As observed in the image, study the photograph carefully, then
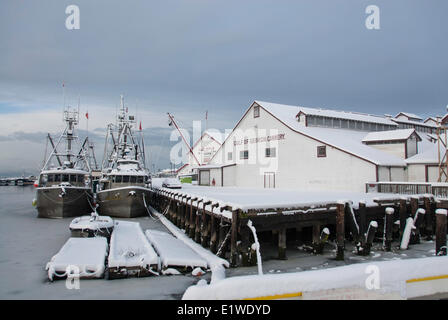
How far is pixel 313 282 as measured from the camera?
5.64 metres

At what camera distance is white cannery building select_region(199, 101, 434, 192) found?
2589cm

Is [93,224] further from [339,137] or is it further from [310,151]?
[339,137]

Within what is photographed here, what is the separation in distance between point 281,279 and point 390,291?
→ 86.5 inches

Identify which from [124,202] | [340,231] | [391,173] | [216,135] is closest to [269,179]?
[391,173]

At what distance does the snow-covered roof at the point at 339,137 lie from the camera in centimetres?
2622

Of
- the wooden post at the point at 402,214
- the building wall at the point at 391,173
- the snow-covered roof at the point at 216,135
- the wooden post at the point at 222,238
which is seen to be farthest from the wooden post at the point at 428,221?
the snow-covered roof at the point at 216,135

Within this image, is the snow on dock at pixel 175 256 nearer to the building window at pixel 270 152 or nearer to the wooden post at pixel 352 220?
the wooden post at pixel 352 220

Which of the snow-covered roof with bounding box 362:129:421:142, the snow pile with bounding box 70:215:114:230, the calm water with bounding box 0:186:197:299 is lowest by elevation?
the calm water with bounding box 0:186:197:299

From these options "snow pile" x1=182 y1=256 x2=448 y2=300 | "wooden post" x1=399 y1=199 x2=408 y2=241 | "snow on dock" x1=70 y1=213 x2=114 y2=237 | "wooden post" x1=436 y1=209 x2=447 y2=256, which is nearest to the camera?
"snow pile" x1=182 y1=256 x2=448 y2=300

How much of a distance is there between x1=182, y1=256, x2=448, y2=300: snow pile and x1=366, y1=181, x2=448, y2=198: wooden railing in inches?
676

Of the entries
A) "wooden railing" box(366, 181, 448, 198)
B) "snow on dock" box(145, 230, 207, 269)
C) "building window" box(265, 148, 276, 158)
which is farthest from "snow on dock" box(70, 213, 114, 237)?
"building window" box(265, 148, 276, 158)

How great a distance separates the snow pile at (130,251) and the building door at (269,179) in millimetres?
19592

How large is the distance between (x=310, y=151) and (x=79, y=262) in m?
22.8

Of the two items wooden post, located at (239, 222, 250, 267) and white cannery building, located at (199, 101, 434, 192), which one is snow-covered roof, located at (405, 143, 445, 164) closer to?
white cannery building, located at (199, 101, 434, 192)
